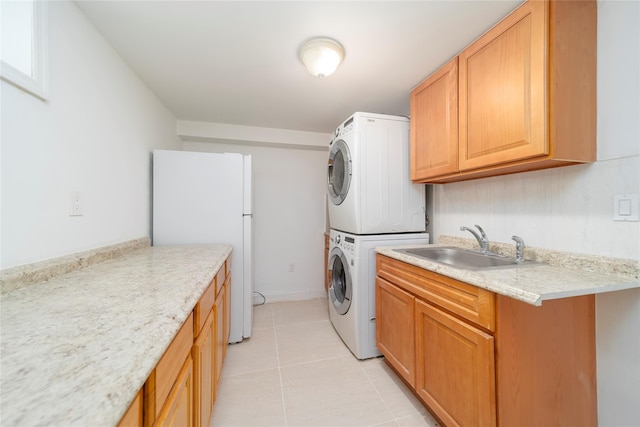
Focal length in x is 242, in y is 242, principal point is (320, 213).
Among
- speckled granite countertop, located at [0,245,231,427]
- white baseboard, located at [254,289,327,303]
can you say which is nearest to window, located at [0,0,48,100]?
speckled granite countertop, located at [0,245,231,427]

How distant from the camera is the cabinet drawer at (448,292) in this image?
3.27ft

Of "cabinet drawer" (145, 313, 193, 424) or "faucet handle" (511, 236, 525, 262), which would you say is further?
"faucet handle" (511, 236, 525, 262)

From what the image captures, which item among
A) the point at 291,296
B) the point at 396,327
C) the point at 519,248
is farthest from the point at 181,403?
the point at 291,296

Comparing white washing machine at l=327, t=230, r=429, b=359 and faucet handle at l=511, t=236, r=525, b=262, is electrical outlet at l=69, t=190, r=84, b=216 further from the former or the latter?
faucet handle at l=511, t=236, r=525, b=262

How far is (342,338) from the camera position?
2.10 metres

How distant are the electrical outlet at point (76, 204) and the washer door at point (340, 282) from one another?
165cm

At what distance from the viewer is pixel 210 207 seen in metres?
2.03

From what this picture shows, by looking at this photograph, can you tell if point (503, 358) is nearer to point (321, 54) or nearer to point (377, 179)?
point (377, 179)

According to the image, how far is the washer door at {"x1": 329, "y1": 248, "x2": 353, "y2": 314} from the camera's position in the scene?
197 centimetres

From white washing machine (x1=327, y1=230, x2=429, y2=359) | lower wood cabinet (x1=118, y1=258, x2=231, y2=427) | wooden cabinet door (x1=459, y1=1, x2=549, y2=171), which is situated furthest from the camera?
white washing machine (x1=327, y1=230, x2=429, y2=359)

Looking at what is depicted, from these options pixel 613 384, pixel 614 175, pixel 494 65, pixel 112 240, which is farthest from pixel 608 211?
pixel 112 240

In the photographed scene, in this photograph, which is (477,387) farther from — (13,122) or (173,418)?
(13,122)

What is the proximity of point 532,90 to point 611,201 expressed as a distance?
0.60 meters

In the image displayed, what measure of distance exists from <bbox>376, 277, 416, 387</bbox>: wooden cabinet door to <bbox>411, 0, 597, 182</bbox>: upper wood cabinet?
0.89 m
